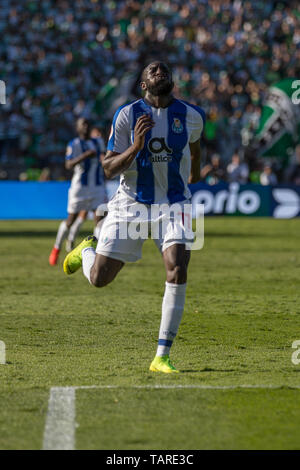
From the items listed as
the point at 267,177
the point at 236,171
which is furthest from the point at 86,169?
the point at 267,177

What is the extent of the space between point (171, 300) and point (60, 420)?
1689 millimetres

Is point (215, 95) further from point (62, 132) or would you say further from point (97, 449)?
point (97, 449)

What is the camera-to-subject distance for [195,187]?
25641mm

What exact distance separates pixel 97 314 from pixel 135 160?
326 centimetres

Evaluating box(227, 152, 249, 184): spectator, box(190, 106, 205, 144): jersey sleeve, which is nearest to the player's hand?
box(190, 106, 205, 144): jersey sleeve

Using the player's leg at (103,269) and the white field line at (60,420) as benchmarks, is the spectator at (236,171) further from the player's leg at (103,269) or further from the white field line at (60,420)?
the white field line at (60,420)

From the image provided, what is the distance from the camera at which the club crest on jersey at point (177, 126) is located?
648cm

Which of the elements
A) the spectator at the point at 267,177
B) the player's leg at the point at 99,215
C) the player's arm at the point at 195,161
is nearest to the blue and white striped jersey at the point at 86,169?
the player's leg at the point at 99,215

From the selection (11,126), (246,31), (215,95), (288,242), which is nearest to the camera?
(288,242)

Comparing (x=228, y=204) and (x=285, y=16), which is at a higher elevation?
(x=285, y=16)

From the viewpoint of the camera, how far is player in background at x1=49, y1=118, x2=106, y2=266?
1511 cm

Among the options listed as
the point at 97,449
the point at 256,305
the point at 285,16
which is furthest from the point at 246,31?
the point at 97,449

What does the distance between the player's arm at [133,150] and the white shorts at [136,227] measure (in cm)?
32

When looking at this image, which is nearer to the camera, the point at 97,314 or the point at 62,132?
the point at 97,314
